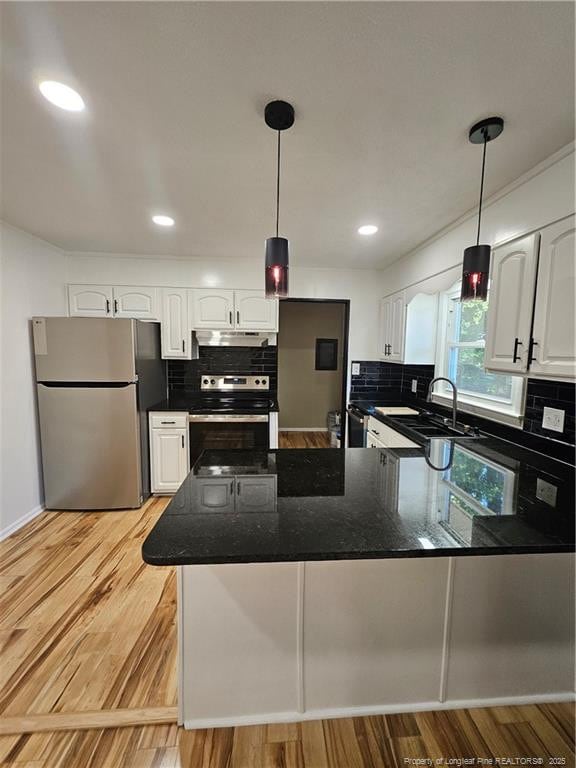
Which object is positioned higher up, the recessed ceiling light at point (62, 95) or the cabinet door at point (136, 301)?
the recessed ceiling light at point (62, 95)

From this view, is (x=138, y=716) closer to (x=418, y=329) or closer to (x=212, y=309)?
(x=212, y=309)

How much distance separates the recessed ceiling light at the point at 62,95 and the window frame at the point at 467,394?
236 centimetres

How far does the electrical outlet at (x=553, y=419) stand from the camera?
1.70 metres

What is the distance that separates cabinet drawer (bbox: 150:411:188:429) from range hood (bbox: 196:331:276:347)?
89 cm

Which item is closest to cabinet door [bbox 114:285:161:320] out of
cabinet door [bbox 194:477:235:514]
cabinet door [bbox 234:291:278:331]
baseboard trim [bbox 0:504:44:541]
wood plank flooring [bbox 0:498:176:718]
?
cabinet door [bbox 234:291:278:331]

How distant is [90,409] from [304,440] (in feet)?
10.6

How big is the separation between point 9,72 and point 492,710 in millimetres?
2944

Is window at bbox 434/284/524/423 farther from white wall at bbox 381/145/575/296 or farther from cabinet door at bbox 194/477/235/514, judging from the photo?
cabinet door at bbox 194/477/235/514

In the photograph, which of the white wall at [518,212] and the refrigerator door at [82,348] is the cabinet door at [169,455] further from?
the white wall at [518,212]

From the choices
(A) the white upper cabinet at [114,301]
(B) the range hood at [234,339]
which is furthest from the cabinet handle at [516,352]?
(A) the white upper cabinet at [114,301]

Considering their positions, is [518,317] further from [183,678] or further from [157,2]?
[183,678]

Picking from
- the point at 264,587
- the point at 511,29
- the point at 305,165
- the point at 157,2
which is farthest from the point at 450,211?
the point at 264,587

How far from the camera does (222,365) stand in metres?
3.72

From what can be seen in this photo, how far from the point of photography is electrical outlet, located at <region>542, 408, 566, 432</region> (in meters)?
1.70
